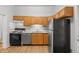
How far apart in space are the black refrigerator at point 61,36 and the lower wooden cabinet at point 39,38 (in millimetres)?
3090

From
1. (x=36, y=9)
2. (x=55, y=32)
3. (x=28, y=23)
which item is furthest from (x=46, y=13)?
(x=55, y=32)

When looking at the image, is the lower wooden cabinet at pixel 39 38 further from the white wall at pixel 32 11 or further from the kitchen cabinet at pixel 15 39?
the white wall at pixel 32 11

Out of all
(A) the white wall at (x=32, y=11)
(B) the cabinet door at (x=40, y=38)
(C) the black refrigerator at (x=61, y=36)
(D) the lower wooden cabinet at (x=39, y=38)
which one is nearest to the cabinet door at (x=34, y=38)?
(D) the lower wooden cabinet at (x=39, y=38)

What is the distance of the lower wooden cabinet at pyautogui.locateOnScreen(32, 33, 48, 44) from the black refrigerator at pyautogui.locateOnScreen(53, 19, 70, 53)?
3.09 meters

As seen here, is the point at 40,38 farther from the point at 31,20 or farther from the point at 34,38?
the point at 31,20

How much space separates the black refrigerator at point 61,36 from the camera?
5707mm

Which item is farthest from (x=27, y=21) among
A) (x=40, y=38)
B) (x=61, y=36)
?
(x=61, y=36)

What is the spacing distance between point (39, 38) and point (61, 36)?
336 centimetres

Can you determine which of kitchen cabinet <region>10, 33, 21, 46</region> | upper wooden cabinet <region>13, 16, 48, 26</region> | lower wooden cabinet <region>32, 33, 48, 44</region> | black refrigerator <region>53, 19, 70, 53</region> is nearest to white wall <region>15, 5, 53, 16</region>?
upper wooden cabinet <region>13, 16, 48, 26</region>
